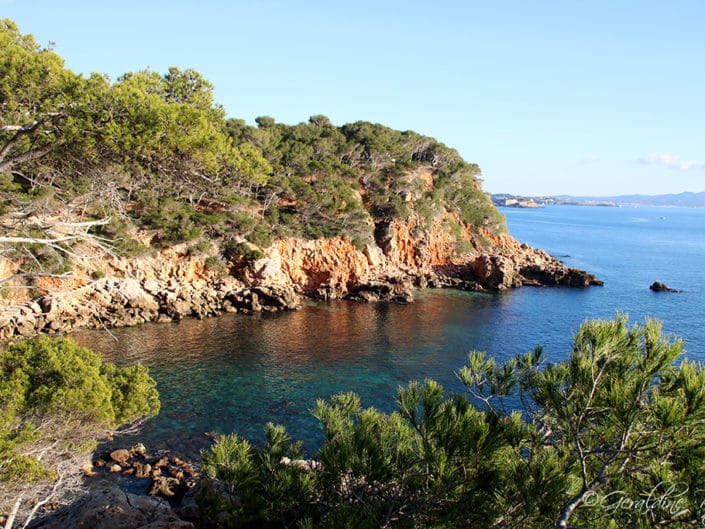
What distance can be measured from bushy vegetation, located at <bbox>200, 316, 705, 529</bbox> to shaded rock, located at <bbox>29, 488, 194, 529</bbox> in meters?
2.27

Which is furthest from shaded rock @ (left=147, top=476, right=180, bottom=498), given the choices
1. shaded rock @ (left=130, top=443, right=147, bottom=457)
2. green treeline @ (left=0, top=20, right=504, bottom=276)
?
green treeline @ (left=0, top=20, right=504, bottom=276)

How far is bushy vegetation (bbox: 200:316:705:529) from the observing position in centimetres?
587

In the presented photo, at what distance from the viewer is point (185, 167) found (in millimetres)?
12211

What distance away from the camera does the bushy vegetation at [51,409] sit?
9.19 metres

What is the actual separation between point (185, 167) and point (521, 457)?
10063 millimetres

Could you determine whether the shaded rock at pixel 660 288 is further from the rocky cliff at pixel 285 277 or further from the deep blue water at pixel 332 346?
the rocky cliff at pixel 285 277

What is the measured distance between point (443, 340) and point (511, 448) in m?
25.0

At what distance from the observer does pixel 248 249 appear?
129ft

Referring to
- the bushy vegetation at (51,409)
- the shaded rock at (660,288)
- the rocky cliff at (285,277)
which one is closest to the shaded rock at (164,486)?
the bushy vegetation at (51,409)

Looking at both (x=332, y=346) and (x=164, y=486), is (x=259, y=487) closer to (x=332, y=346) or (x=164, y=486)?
(x=164, y=486)

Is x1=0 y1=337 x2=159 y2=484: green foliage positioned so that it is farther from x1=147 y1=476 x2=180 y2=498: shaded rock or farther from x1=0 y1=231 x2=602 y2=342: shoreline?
x1=0 y1=231 x2=602 y2=342: shoreline

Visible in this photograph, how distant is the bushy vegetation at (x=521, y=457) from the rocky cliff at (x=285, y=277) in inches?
660

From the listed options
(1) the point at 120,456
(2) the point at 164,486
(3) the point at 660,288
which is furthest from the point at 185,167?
(3) the point at 660,288

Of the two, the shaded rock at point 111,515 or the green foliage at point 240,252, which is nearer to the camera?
the shaded rock at point 111,515
